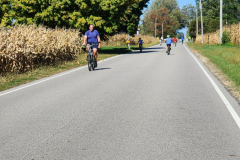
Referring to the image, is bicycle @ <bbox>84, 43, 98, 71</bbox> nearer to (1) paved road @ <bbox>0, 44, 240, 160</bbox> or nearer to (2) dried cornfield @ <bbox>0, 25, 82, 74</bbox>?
(2) dried cornfield @ <bbox>0, 25, 82, 74</bbox>

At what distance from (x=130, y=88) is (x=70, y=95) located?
78.3 inches

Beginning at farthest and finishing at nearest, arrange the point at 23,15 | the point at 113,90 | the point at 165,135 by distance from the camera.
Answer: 1. the point at 23,15
2. the point at 113,90
3. the point at 165,135

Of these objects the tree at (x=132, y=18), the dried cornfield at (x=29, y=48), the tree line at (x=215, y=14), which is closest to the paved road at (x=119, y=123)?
the dried cornfield at (x=29, y=48)

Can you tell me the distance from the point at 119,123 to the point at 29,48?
31.4 feet

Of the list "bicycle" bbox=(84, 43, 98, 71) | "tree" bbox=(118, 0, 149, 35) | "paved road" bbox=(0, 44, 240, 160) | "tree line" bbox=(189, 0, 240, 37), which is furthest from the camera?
"tree line" bbox=(189, 0, 240, 37)

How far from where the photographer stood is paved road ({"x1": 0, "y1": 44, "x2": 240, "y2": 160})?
489 centimetres

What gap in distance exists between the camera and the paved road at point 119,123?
4.89 metres

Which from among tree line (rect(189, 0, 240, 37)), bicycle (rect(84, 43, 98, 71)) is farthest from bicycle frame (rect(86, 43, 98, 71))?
tree line (rect(189, 0, 240, 37))

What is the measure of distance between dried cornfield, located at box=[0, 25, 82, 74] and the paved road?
3107mm

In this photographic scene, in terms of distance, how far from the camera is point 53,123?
6.48 meters

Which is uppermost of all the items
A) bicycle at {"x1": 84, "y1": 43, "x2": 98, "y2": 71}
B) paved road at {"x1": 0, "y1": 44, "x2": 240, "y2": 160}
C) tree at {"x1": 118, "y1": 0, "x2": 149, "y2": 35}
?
tree at {"x1": 118, "y1": 0, "x2": 149, "y2": 35}

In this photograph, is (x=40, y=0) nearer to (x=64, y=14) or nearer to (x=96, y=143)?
(x=64, y=14)

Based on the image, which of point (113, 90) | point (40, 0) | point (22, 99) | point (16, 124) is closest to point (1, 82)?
point (22, 99)

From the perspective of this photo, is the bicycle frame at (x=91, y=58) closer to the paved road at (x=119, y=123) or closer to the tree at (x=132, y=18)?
the paved road at (x=119, y=123)
